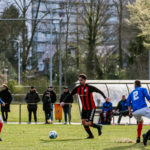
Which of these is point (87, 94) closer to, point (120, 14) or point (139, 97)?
point (139, 97)

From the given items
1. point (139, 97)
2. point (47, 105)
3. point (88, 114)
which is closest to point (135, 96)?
point (139, 97)

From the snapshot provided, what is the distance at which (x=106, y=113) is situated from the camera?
22219 millimetres

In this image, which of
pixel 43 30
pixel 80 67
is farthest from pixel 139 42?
pixel 43 30

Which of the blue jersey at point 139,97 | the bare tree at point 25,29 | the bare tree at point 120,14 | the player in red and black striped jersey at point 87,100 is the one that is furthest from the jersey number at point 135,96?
the bare tree at point 120,14

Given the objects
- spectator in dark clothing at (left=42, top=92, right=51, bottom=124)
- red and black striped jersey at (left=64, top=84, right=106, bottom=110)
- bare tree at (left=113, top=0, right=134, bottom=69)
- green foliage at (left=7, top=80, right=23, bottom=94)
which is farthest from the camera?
bare tree at (left=113, top=0, right=134, bottom=69)

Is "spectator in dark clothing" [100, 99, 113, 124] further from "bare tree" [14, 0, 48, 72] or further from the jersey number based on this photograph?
"bare tree" [14, 0, 48, 72]

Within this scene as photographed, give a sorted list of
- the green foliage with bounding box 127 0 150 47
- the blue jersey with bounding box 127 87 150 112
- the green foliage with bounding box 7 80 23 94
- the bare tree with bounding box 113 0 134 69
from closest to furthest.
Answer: the blue jersey with bounding box 127 87 150 112, the green foliage with bounding box 127 0 150 47, the green foliage with bounding box 7 80 23 94, the bare tree with bounding box 113 0 134 69

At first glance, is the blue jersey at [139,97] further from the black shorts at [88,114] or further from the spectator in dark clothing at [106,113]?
the spectator in dark clothing at [106,113]

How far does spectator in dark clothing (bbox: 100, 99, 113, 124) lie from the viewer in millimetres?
22156

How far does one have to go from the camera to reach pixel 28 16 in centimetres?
4581

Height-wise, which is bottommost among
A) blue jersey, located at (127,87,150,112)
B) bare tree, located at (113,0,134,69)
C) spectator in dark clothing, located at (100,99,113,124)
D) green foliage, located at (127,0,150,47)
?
spectator in dark clothing, located at (100,99,113,124)

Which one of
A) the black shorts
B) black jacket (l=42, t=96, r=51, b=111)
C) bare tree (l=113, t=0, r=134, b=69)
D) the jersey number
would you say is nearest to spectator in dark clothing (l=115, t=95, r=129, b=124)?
black jacket (l=42, t=96, r=51, b=111)

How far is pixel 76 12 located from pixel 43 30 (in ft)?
12.8

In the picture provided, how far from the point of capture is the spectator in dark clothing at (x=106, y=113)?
72.7 ft
